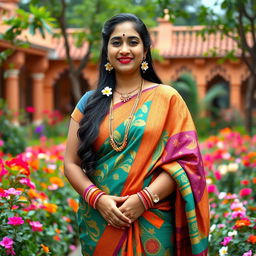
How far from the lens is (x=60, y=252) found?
3838 millimetres

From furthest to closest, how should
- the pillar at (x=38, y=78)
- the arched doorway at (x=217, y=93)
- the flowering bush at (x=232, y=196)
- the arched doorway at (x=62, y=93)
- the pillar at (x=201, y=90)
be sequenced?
the arched doorway at (x=62, y=93) < the pillar at (x=201, y=90) < the arched doorway at (x=217, y=93) < the pillar at (x=38, y=78) < the flowering bush at (x=232, y=196)

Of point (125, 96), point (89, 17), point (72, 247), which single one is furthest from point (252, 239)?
point (89, 17)

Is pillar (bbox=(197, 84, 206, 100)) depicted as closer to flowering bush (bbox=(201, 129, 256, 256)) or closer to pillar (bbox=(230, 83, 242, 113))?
pillar (bbox=(230, 83, 242, 113))

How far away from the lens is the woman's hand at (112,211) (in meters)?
2.10

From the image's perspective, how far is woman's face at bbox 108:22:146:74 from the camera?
2.21 meters

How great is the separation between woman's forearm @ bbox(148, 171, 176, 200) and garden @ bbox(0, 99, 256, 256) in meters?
0.94

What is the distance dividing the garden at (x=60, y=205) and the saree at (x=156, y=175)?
28.4 inches

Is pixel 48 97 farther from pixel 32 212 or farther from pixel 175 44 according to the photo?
pixel 32 212

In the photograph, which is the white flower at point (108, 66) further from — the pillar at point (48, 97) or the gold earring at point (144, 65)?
the pillar at point (48, 97)

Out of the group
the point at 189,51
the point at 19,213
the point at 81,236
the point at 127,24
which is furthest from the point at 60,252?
the point at 189,51

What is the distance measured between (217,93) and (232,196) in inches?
460

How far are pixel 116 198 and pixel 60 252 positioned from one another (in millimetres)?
1895

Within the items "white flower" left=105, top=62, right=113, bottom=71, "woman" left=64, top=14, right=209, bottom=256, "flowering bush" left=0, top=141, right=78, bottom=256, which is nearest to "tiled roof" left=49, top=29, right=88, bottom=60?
"flowering bush" left=0, top=141, right=78, bottom=256

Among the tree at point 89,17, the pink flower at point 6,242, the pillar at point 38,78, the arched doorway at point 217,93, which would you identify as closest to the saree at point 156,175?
the pink flower at point 6,242
